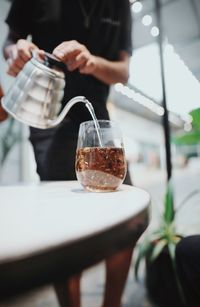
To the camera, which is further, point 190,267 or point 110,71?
point 110,71

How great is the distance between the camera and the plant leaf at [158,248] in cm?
129

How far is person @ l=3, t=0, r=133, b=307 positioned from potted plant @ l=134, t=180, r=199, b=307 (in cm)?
37

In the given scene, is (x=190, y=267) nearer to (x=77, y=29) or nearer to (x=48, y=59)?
(x=48, y=59)

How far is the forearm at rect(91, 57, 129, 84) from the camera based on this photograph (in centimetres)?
88

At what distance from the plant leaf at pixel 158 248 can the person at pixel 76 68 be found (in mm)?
336

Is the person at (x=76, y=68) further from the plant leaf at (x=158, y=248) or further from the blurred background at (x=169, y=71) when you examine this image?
the plant leaf at (x=158, y=248)

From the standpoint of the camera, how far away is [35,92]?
28.3 inches

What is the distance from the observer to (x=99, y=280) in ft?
5.26

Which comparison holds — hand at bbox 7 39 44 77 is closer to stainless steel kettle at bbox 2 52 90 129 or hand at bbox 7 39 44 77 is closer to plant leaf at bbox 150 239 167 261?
stainless steel kettle at bbox 2 52 90 129

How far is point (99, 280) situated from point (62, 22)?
4.65 feet

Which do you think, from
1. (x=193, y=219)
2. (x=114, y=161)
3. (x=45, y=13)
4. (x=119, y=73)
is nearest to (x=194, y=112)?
(x=114, y=161)

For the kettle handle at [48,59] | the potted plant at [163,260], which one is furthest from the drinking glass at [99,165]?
the potted plant at [163,260]

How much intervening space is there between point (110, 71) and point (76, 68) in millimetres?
123

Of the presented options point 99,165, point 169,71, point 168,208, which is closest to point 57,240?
point 99,165
